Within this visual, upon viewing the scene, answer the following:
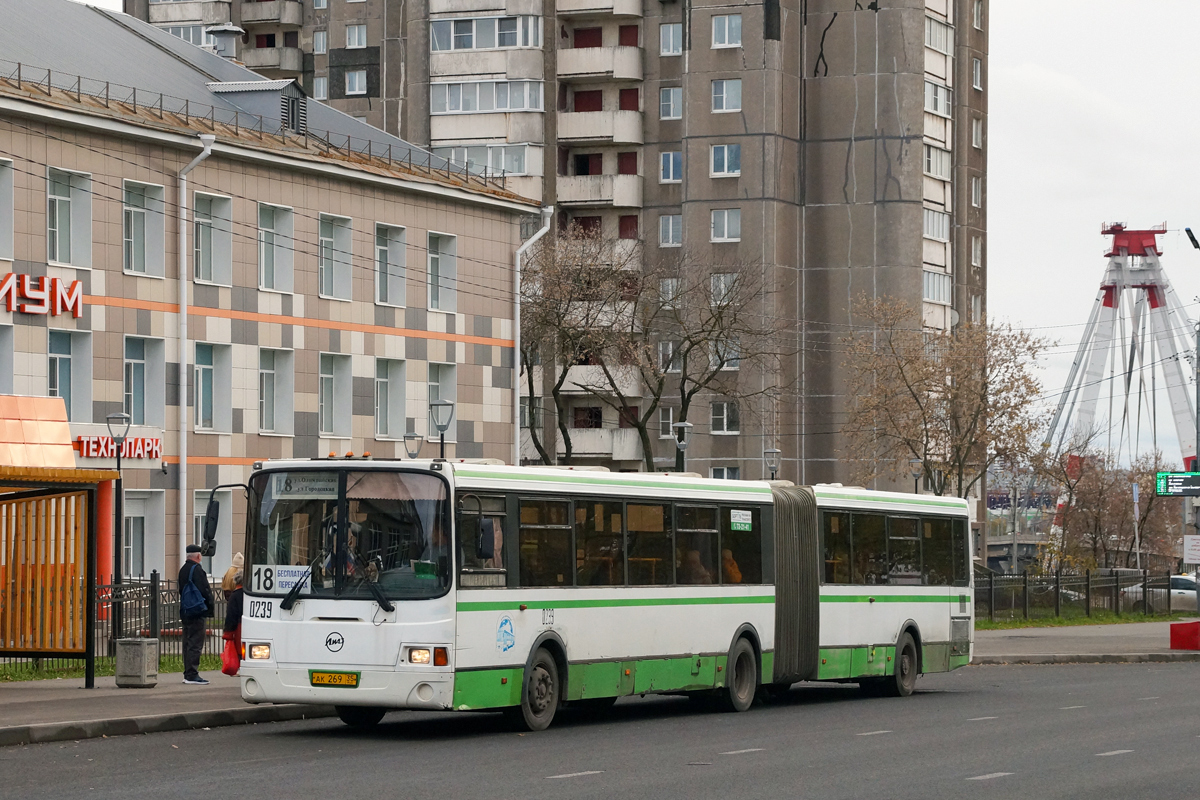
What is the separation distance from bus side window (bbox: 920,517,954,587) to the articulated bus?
2.25 meters

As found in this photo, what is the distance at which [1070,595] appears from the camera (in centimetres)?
5412

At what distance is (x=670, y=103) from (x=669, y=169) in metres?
2.86

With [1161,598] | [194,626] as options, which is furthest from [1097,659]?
[1161,598]

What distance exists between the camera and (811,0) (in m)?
80.1

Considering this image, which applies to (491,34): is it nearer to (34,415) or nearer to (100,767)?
(34,415)

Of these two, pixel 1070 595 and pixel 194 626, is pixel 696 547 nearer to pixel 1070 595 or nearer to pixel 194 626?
pixel 194 626

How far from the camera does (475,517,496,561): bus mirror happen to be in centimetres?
1816

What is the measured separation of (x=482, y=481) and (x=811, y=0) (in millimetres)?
65085

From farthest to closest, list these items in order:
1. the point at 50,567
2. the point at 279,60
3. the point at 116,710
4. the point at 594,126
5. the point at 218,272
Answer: the point at 279,60
the point at 594,126
the point at 218,272
the point at 50,567
the point at 116,710

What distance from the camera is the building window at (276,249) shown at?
44300 millimetres

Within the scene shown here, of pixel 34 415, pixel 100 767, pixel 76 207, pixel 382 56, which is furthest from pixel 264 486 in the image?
pixel 382 56

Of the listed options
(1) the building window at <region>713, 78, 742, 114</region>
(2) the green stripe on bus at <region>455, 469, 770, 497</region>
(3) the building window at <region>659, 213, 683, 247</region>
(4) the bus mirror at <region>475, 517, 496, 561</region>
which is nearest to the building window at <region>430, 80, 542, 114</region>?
(3) the building window at <region>659, 213, 683, 247</region>

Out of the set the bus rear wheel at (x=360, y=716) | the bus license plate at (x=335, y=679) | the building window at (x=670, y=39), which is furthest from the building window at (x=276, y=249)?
the building window at (x=670, y=39)

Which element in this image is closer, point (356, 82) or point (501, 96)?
point (501, 96)
